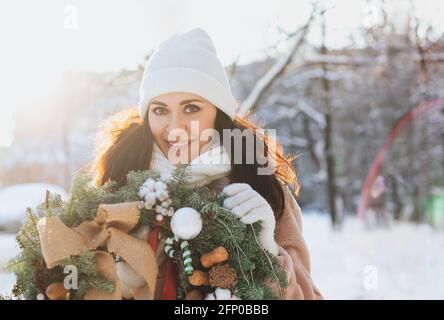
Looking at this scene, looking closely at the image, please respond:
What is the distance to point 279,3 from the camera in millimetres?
1797

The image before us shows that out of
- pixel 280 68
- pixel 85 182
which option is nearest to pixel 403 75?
pixel 280 68

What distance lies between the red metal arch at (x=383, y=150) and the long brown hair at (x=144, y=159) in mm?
4023

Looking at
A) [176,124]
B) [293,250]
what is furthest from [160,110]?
[293,250]

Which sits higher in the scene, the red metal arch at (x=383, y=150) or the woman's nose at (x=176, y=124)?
the red metal arch at (x=383, y=150)

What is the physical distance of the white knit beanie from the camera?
917mm

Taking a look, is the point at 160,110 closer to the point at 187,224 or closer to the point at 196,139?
the point at 196,139

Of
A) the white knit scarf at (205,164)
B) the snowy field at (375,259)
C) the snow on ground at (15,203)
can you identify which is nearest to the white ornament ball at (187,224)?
the white knit scarf at (205,164)

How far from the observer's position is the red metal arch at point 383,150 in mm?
4960

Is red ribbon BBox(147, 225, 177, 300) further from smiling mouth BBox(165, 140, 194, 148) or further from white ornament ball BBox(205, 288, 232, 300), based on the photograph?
smiling mouth BBox(165, 140, 194, 148)

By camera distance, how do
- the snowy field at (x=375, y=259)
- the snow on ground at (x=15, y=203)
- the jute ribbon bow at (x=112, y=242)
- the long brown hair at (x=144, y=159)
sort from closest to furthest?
the jute ribbon bow at (x=112, y=242)
the long brown hair at (x=144, y=159)
the snowy field at (x=375, y=259)
the snow on ground at (x=15, y=203)

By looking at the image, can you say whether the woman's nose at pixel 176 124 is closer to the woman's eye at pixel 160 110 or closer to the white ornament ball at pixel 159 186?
the woman's eye at pixel 160 110

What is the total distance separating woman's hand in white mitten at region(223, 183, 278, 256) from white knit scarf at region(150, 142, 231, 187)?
0.09 m

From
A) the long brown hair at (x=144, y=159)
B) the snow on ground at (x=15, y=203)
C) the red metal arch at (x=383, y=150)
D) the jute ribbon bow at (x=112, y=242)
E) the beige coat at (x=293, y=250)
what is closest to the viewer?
the jute ribbon bow at (x=112, y=242)
